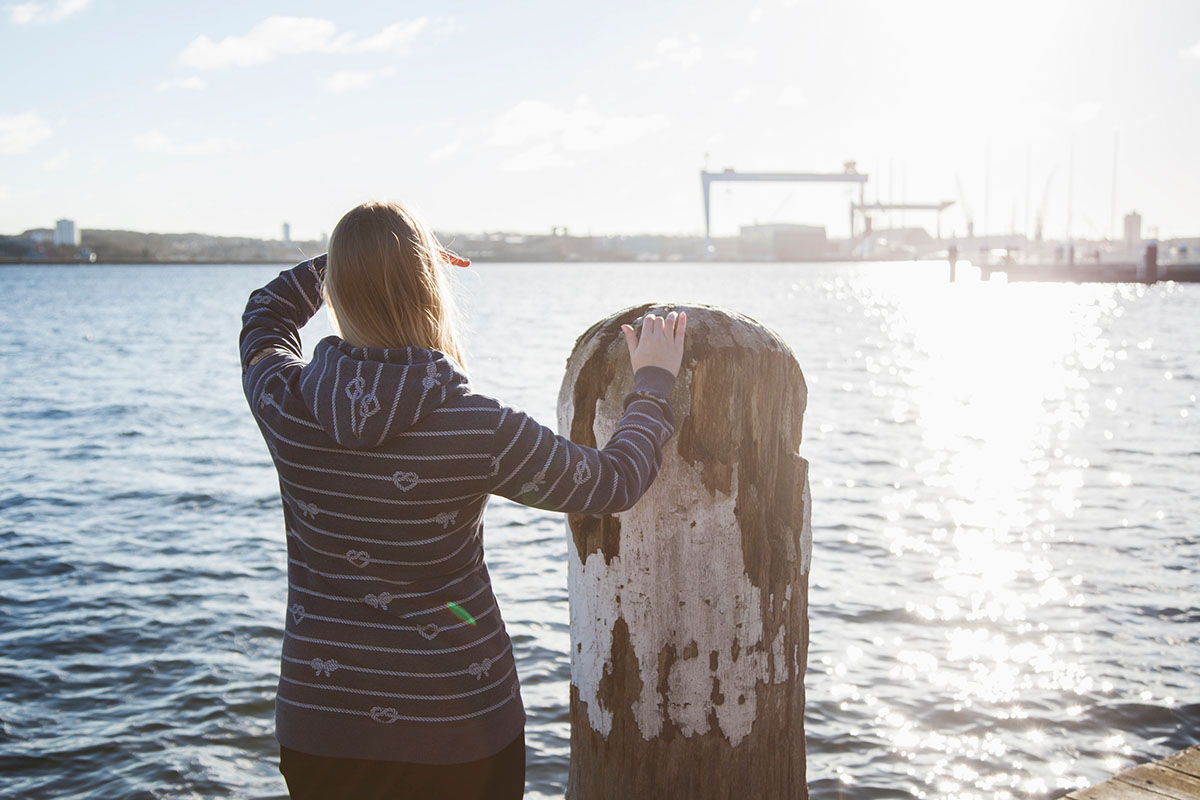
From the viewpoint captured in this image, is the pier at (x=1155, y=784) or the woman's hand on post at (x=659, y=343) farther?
the pier at (x=1155, y=784)

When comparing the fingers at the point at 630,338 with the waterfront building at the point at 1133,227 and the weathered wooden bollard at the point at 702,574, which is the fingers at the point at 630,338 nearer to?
the weathered wooden bollard at the point at 702,574

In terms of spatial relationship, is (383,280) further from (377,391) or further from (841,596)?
(841,596)

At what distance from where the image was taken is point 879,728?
17.9 feet

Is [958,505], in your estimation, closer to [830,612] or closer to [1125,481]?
[1125,481]

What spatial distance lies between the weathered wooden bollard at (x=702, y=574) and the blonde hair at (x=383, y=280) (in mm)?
581

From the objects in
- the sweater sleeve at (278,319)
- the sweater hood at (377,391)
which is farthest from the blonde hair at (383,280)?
the sweater sleeve at (278,319)

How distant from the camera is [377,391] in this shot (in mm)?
1723

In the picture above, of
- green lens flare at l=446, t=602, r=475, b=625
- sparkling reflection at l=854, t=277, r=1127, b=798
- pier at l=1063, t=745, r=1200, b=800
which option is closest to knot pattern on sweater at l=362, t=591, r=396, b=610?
green lens flare at l=446, t=602, r=475, b=625

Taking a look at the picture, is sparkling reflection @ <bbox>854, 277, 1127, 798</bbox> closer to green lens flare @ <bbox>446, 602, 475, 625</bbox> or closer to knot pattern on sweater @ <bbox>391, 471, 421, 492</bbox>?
green lens flare @ <bbox>446, 602, 475, 625</bbox>

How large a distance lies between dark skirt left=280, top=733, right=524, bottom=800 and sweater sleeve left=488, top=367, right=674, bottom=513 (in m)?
0.53

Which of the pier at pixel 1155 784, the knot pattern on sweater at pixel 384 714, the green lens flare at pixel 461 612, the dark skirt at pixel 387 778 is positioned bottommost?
the pier at pixel 1155 784

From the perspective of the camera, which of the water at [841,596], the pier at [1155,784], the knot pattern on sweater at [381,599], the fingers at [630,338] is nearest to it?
the knot pattern on sweater at [381,599]

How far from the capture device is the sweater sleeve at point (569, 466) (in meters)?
1.78

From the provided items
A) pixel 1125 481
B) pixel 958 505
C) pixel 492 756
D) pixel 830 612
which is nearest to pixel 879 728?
pixel 830 612
